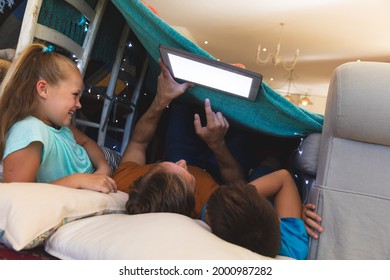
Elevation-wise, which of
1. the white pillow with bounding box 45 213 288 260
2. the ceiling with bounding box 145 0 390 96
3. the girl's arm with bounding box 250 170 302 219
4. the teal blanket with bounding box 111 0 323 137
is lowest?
the white pillow with bounding box 45 213 288 260

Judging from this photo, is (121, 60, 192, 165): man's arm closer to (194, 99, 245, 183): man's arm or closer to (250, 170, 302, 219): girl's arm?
(194, 99, 245, 183): man's arm

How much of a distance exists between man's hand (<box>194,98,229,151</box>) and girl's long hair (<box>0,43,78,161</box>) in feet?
1.56

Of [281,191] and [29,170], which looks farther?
[281,191]

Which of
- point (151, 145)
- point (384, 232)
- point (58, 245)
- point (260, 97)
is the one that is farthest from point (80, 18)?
point (384, 232)

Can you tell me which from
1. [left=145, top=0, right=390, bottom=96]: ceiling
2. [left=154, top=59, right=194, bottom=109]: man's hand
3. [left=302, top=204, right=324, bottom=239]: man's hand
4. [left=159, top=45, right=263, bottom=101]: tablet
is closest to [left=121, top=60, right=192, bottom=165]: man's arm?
[left=154, top=59, right=194, bottom=109]: man's hand

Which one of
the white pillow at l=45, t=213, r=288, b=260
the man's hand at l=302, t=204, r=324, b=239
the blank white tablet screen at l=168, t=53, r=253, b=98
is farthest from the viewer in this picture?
the blank white tablet screen at l=168, t=53, r=253, b=98

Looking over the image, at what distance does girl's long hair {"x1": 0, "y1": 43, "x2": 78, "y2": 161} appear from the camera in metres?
0.84

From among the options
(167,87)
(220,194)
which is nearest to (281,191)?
(220,194)

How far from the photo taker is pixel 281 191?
3.20 ft

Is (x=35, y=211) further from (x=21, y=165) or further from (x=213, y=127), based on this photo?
(x=213, y=127)

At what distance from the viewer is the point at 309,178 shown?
3.23 feet

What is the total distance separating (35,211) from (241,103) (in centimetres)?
70

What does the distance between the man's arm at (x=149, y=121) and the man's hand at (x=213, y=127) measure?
13cm

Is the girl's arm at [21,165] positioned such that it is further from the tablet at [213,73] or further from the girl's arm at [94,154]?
the tablet at [213,73]
